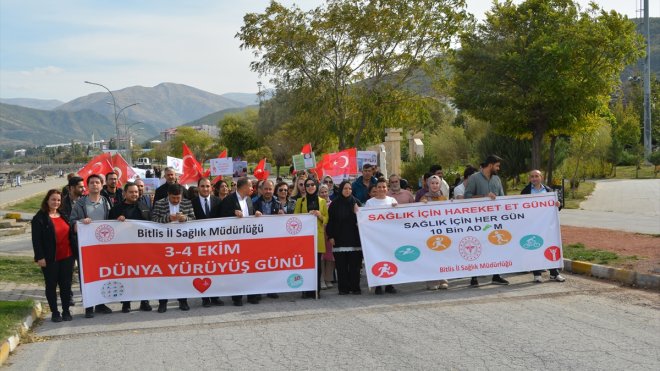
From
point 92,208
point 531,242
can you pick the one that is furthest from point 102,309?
point 531,242

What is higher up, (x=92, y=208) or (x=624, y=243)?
(x=92, y=208)

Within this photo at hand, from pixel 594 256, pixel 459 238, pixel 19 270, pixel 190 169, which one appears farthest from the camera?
pixel 190 169

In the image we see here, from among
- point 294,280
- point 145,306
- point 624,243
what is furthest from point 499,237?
point 145,306

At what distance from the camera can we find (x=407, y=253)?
1057 centimetres

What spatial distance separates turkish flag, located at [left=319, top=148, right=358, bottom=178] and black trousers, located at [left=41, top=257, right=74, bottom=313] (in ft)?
33.3

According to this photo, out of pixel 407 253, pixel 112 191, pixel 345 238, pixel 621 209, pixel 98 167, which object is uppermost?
pixel 98 167

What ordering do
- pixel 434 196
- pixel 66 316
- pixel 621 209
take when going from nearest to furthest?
pixel 66 316, pixel 434 196, pixel 621 209

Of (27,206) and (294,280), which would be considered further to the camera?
(27,206)

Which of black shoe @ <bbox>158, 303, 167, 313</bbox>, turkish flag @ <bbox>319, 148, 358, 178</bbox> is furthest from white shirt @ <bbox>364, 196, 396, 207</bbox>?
turkish flag @ <bbox>319, 148, 358, 178</bbox>

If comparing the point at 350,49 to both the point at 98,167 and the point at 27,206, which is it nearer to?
the point at 98,167

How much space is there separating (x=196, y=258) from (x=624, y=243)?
8688mm

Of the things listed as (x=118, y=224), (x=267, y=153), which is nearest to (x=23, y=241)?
(x=118, y=224)

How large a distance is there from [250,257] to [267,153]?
57663 mm

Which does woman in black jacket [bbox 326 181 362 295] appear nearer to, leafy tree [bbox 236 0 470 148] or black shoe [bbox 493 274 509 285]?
black shoe [bbox 493 274 509 285]
